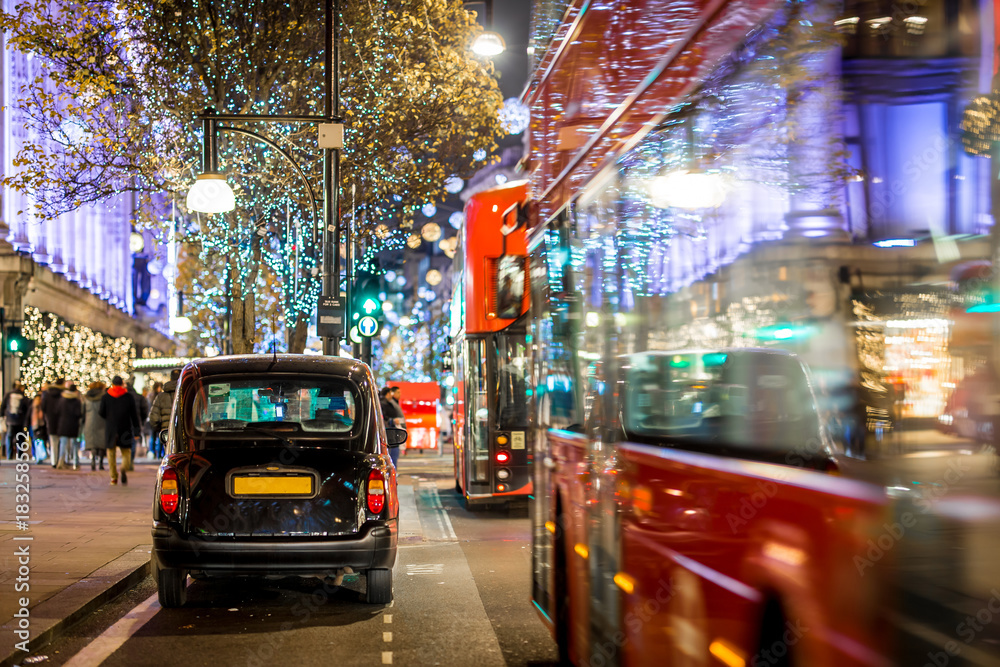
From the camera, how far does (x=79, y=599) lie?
24.7 ft

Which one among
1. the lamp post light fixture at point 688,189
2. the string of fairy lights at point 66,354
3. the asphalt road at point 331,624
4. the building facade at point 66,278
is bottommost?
the asphalt road at point 331,624

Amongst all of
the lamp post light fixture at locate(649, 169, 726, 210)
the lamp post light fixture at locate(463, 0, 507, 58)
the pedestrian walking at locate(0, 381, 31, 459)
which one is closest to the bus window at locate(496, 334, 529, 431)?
the lamp post light fixture at locate(463, 0, 507, 58)

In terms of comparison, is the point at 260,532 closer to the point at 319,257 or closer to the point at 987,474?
the point at 987,474

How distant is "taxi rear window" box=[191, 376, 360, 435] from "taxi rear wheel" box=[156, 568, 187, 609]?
1018mm

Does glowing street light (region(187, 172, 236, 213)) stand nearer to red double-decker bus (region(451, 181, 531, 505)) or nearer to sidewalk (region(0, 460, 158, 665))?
red double-decker bus (region(451, 181, 531, 505))

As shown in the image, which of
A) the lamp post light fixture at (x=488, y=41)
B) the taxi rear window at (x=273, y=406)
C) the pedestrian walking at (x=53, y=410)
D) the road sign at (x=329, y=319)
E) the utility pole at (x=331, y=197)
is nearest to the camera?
the taxi rear window at (x=273, y=406)

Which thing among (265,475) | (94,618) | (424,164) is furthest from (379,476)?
(424,164)

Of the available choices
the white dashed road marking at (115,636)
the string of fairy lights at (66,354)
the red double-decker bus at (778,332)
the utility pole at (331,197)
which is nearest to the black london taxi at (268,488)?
the white dashed road marking at (115,636)

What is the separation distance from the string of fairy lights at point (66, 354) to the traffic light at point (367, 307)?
20547 millimetres

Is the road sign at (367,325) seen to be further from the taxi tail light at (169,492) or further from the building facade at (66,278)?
Result: the building facade at (66,278)

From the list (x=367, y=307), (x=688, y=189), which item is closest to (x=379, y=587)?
(x=688, y=189)

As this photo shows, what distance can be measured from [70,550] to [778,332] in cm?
868

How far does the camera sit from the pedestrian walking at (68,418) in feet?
69.5

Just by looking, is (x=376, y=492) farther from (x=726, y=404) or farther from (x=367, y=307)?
(x=367, y=307)
